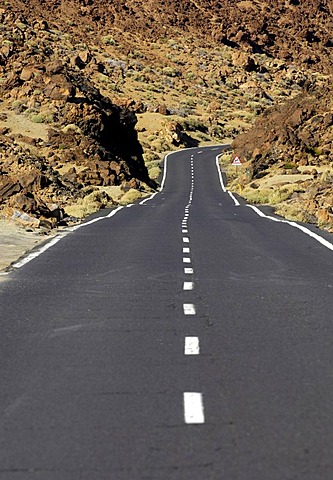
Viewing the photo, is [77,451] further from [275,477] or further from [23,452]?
[275,477]

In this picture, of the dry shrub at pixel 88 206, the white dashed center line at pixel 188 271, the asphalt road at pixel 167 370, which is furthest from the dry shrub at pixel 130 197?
the white dashed center line at pixel 188 271

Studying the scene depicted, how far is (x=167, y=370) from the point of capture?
21.6 feet

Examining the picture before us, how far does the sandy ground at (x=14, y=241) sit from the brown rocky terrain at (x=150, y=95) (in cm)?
146

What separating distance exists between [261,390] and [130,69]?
128 metres

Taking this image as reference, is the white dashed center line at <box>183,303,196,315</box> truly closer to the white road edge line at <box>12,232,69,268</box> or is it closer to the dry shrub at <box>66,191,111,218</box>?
the white road edge line at <box>12,232,69,268</box>

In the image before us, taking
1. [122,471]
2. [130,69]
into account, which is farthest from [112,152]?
[130,69]

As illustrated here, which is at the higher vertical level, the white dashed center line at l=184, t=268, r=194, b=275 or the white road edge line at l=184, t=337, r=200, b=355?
the white road edge line at l=184, t=337, r=200, b=355

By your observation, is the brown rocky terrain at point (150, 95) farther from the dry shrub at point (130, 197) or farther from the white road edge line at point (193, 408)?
the white road edge line at point (193, 408)

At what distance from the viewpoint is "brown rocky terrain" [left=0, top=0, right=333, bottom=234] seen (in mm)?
45469

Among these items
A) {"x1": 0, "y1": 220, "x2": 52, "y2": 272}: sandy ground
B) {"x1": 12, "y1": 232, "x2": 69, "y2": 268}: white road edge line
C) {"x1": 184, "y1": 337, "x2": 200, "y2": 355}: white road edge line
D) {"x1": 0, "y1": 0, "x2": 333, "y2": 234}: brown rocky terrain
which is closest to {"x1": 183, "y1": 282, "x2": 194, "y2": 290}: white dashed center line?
{"x1": 184, "y1": 337, "x2": 200, "y2": 355}: white road edge line

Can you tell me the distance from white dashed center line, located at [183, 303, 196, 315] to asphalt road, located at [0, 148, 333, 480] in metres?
0.06

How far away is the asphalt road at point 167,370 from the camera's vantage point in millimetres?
4668

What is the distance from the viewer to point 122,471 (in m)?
4.45

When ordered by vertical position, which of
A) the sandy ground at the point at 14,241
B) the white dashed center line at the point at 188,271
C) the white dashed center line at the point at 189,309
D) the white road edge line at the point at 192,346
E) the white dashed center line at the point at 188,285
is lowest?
the sandy ground at the point at 14,241
